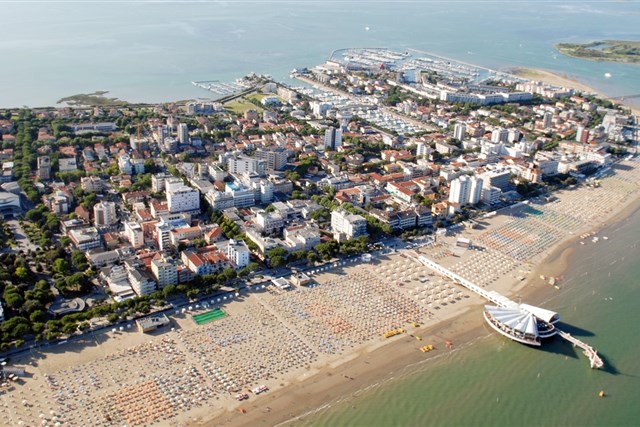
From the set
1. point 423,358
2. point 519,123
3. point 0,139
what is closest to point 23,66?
point 0,139

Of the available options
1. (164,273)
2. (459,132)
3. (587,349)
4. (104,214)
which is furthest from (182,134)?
(587,349)

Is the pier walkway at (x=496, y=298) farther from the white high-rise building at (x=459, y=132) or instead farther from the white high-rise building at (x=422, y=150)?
the white high-rise building at (x=459, y=132)

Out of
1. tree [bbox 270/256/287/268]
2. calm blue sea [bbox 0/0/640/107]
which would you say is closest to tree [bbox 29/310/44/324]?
tree [bbox 270/256/287/268]

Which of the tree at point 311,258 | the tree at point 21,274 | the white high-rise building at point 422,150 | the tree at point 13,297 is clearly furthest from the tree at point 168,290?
the white high-rise building at point 422,150

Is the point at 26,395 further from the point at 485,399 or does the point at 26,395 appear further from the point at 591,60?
the point at 591,60

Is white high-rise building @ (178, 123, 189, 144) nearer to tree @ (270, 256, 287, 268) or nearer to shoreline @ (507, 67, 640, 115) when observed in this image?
tree @ (270, 256, 287, 268)

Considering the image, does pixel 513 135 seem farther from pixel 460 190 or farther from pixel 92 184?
pixel 92 184
